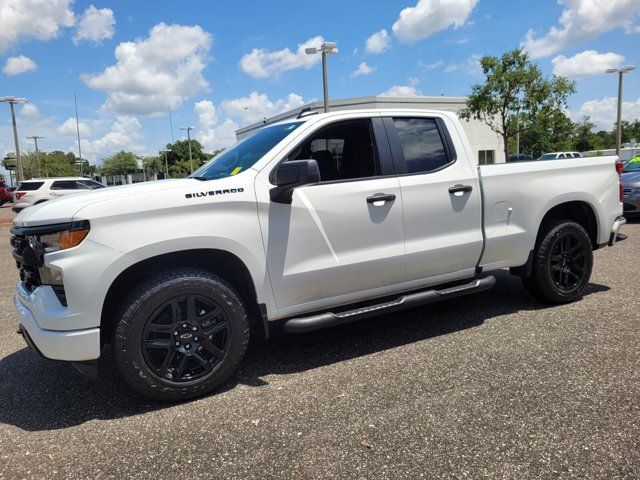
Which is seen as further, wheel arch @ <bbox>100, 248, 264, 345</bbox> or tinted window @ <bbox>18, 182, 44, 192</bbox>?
tinted window @ <bbox>18, 182, 44, 192</bbox>

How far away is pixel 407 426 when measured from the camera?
8.92ft

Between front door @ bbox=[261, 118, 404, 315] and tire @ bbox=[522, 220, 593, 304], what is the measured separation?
1671 millimetres

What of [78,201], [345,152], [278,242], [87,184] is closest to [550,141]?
[87,184]

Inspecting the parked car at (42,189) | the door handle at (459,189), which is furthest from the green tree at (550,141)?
the door handle at (459,189)

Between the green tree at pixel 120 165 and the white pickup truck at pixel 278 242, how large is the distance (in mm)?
108298

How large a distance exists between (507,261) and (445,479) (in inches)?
103

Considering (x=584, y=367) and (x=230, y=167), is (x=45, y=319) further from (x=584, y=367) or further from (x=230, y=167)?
(x=584, y=367)

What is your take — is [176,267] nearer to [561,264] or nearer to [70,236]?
[70,236]

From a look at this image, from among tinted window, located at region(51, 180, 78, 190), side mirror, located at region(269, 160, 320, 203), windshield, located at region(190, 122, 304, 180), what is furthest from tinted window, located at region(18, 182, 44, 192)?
side mirror, located at region(269, 160, 320, 203)

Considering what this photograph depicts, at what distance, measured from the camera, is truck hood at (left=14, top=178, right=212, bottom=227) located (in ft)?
9.19

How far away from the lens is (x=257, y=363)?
3.76 m

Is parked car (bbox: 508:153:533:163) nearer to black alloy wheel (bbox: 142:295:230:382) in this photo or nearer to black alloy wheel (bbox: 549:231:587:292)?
black alloy wheel (bbox: 549:231:587:292)

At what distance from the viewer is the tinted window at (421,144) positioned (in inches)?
155

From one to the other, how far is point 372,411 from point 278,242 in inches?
49.8
